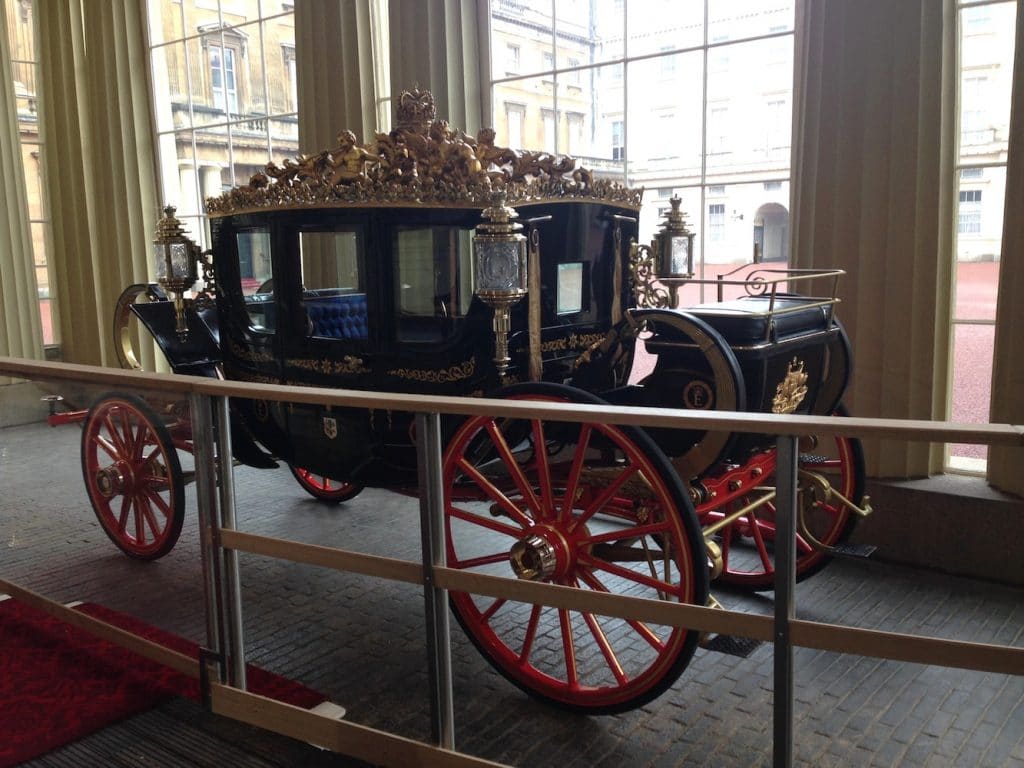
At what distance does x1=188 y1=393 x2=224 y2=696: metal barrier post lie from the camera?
2254mm

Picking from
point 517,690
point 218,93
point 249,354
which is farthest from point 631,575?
point 218,93

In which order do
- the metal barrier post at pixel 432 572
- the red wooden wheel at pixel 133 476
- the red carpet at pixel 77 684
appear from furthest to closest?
1. the red wooden wheel at pixel 133 476
2. the red carpet at pixel 77 684
3. the metal barrier post at pixel 432 572

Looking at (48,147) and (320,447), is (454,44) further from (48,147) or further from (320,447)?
(48,147)

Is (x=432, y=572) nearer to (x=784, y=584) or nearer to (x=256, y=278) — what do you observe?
(x=784, y=584)

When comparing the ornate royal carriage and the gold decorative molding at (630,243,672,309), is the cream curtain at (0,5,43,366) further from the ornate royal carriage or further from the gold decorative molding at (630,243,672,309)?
the gold decorative molding at (630,243,672,309)

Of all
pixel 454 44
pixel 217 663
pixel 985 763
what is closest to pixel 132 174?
pixel 454 44

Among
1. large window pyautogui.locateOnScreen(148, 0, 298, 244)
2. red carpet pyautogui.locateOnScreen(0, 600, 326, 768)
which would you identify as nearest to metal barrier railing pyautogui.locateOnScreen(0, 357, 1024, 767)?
red carpet pyautogui.locateOnScreen(0, 600, 326, 768)

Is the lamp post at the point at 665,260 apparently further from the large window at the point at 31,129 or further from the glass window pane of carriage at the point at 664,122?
the large window at the point at 31,129

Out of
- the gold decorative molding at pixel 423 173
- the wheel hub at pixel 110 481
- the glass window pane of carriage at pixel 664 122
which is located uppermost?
the glass window pane of carriage at pixel 664 122

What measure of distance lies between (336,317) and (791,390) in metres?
1.66

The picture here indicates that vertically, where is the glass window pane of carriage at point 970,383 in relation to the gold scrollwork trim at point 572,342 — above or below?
below

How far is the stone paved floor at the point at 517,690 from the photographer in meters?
2.33

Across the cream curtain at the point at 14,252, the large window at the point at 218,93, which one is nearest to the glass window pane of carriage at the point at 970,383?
the large window at the point at 218,93

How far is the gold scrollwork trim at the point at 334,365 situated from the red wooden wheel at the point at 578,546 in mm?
514
